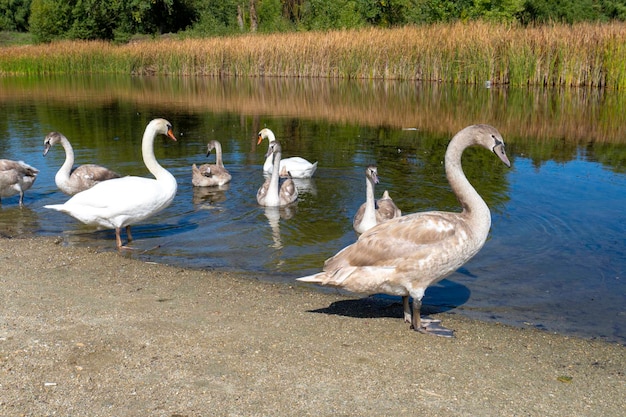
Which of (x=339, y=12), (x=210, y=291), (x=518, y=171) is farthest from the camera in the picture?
(x=339, y=12)

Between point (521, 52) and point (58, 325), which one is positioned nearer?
point (58, 325)

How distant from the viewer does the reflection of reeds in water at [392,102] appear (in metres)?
20.0

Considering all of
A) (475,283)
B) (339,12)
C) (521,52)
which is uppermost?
(339,12)

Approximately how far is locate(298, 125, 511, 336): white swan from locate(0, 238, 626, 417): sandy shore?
404 millimetres

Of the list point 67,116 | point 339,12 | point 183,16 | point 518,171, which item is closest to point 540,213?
point 518,171

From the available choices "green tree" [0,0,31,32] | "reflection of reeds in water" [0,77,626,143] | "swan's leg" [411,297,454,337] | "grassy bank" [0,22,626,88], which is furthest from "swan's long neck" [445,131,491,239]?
"green tree" [0,0,31,32]

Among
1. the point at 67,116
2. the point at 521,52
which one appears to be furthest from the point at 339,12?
the point at 67,116

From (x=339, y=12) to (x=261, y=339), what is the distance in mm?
51413

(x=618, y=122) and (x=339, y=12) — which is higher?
(x=339, y=12)

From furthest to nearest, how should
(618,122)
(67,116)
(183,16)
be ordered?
(183,16) → (67,116) → (618,122)

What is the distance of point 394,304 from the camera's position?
6773 millimetres

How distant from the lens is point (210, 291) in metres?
6.88

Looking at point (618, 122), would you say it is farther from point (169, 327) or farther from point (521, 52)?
point (169, 327)

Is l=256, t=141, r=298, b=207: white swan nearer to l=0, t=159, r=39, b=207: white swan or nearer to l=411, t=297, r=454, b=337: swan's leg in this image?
l=0, t=159, r=39, b=207: white swan
